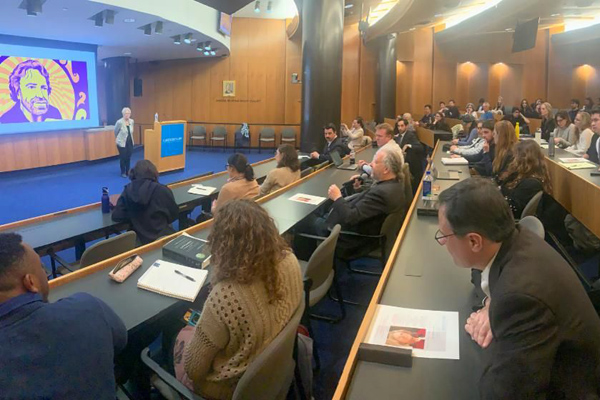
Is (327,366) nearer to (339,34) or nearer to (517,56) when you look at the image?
(339,34)

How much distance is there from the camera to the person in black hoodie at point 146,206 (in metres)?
3.84

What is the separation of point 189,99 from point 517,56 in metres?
12.0

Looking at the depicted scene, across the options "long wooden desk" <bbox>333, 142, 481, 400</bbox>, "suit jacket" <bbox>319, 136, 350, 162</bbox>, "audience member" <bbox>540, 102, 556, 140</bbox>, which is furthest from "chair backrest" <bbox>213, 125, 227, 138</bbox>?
"long wooden desk" <bbox>333, 142, 481, 400</bbox>

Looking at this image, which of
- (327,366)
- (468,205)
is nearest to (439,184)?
(327,366)

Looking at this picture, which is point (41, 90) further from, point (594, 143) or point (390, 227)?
point (594, 143)

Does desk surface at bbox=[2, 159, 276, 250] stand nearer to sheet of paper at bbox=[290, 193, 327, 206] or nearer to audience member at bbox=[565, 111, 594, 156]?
sheet of paper at bbox=[290, 193, 327, 206]

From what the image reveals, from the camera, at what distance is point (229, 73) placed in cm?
1541

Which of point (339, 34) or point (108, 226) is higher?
point (339, 34)

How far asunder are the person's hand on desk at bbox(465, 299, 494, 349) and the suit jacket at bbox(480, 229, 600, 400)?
319mm

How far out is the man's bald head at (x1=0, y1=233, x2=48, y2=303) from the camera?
1.42 m

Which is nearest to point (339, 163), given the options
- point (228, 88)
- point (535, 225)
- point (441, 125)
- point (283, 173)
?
point (283, 173)

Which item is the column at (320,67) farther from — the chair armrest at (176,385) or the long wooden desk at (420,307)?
the chair armrest at (176,385)

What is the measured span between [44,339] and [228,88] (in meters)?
14.7

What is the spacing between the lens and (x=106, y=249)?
118 inches
